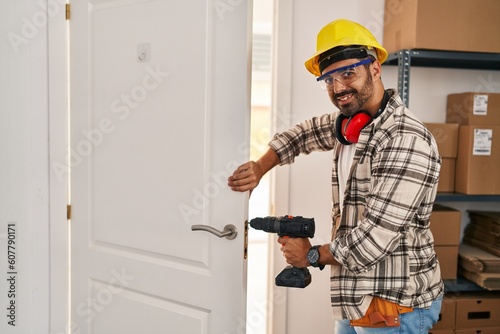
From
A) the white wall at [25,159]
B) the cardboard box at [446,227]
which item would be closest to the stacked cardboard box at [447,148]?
the cardboard box at [446,227]

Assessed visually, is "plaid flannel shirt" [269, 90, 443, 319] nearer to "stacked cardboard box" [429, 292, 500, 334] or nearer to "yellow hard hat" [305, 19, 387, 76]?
"yellow hard hat" [305, 19, 387, 76]

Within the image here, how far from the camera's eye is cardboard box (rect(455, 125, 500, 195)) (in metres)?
2.10

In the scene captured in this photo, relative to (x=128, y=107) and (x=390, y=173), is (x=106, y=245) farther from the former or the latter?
(x=390, y=173)

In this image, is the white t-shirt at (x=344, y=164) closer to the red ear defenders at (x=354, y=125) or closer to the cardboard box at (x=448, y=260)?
the red ear defenders at (x=354, y=125)

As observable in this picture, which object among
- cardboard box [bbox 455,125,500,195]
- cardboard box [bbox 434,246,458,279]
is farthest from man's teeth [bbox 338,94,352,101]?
cardboard box [bbox 434,246,458,279]

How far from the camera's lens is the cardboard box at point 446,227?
7.05ft

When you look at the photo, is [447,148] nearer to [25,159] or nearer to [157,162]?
[157,162]

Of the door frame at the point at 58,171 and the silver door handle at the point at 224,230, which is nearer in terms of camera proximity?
the silver door handle at the point at 224,230

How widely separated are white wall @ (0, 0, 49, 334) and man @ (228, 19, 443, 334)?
3.43 feet

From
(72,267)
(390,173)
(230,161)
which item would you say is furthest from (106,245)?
(390,173)

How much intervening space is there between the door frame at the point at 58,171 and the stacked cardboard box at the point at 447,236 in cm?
167

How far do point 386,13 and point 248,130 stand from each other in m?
1.21

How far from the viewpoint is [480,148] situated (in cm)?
210

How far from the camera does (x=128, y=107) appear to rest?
1.80 m
